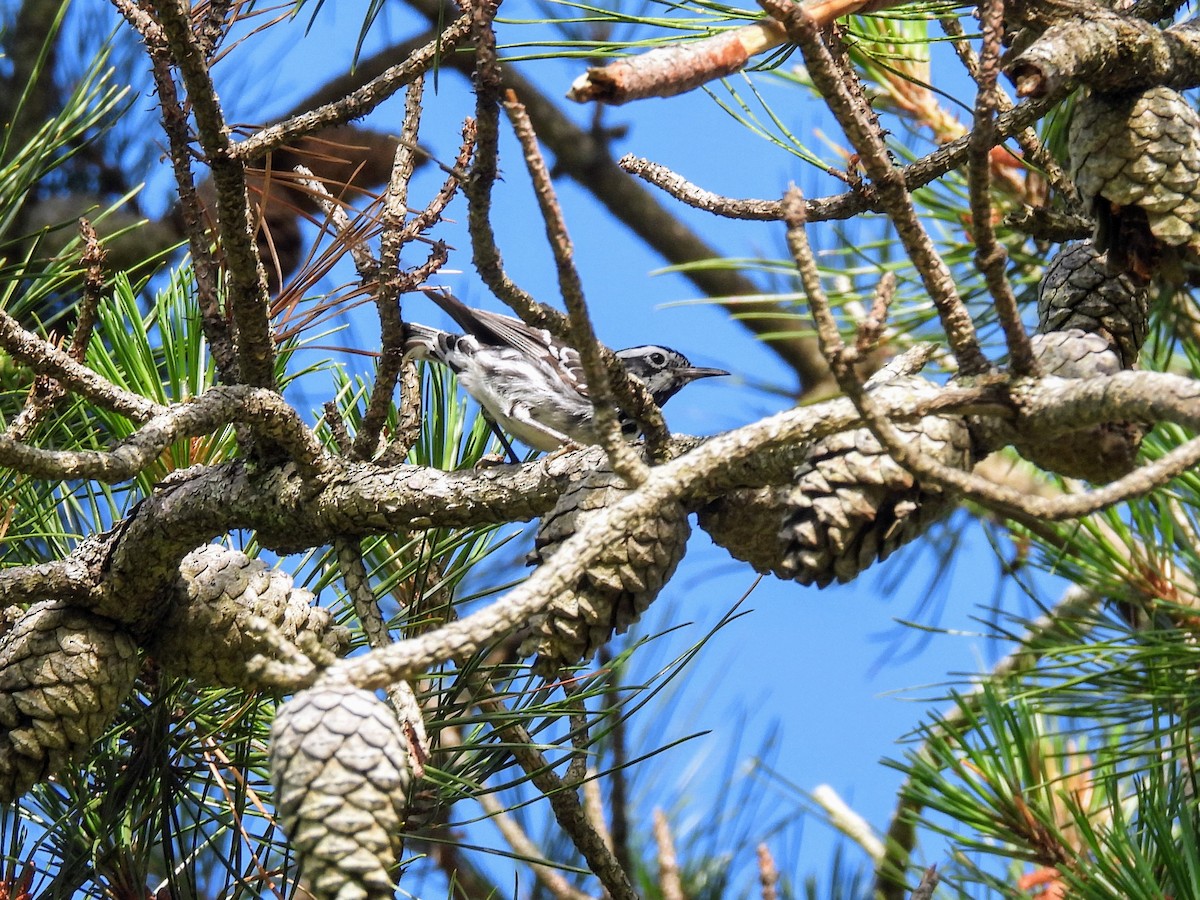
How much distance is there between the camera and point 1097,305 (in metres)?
1.60

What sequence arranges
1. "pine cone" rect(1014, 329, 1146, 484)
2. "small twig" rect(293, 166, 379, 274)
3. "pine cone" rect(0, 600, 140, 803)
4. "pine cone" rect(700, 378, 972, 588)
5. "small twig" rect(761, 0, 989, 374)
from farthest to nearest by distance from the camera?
"small twig" rect(293, 166, 379, 274), "pine cone" rect(0, 600, 140, 803), "pine cone" rect(1014, 329, 1146, 484), "pine cone" rect(700, 378, 972, 588), "small twig" rect(761, 0, 989, 374)

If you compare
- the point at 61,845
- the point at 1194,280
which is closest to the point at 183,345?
the point at 61,845

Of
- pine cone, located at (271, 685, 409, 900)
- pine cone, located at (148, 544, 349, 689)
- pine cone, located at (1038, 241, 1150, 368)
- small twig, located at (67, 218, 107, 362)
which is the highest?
small twig, located at (67, 218, 107, 362)

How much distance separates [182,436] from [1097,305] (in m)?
1.12

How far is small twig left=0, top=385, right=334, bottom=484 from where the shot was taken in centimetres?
126

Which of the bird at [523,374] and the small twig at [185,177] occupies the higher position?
the bird at [523,374]

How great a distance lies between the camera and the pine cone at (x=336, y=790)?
95 centimetres

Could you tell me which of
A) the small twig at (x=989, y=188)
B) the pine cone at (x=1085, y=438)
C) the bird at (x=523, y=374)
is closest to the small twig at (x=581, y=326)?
the small twig at (x=989, y=188)

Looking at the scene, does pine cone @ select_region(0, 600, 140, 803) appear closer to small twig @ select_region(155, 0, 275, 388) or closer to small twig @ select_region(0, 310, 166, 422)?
small twig @ select_region(0, 310, 166, 422)

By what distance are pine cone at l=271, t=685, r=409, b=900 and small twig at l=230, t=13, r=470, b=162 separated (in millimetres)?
792

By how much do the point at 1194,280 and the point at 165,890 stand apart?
2.37 metres

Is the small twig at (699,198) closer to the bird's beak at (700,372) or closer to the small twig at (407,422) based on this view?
the small twig at (407,422)

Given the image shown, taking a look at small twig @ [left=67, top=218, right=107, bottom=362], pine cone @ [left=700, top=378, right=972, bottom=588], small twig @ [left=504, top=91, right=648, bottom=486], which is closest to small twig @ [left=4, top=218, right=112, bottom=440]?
small twig @ [left=67, top=218, right=107, bottom=362]

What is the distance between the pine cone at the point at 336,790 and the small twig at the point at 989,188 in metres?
0.67
